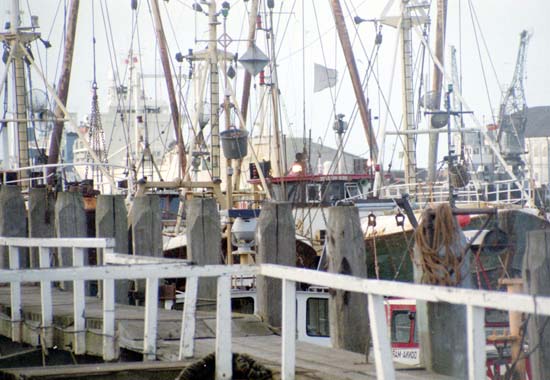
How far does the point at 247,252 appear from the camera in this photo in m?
19.8

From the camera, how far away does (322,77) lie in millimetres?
37125

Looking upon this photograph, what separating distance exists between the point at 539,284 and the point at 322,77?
27665mm

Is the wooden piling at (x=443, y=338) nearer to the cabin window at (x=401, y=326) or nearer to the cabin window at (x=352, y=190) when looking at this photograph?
the cabin window at (x=401, y=326)

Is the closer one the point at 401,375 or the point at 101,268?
the point at 401,375

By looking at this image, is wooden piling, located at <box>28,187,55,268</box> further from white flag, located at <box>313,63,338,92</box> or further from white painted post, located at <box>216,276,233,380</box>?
white flag, located at <box>313,63,338,92</box>

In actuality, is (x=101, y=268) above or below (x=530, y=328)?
above

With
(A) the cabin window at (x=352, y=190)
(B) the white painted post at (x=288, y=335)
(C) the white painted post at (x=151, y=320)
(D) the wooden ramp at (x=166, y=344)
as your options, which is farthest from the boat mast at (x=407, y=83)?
A: (B) the white painted post at (x=288, y=335)

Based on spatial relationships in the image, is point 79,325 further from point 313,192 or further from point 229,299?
point 313,192

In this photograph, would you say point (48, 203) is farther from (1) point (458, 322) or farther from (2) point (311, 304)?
(1) point (458, 322)

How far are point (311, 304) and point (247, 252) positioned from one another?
2.05m

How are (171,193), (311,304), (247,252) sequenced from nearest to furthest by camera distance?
(311,304)
(247,252)
(171,193)

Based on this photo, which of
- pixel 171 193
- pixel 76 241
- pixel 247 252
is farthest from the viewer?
pixel 171 193

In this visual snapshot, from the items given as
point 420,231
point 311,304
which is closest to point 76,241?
point 420,231

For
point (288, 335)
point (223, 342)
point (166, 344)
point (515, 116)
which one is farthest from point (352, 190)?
point (515, 116)
